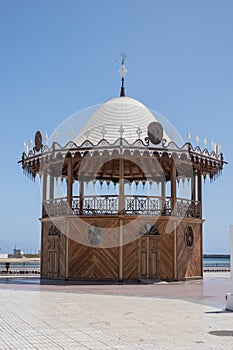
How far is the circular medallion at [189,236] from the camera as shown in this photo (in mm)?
27250

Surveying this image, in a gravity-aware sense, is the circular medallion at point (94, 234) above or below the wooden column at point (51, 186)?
below

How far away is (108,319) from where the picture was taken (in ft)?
39.1

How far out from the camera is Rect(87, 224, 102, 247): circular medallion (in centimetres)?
2556

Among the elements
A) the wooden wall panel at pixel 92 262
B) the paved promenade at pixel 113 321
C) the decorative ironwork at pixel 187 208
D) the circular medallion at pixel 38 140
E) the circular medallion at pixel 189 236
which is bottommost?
the paved promenade at pixel 113 321

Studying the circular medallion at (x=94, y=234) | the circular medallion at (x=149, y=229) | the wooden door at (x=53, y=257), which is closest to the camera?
the circular medallion at (x=94, y=234)

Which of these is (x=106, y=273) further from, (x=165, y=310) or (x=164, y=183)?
(x=165, y=310)

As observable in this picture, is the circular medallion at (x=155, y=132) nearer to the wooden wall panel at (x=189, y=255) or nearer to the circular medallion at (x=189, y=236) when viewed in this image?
the wooden wall panel at (x=189, y=255)

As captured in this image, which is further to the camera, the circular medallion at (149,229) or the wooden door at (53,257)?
the wooden door at (53,257)

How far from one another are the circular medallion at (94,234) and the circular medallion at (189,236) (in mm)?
4620

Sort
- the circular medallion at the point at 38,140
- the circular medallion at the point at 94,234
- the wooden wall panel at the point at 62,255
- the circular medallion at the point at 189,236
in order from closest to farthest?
the circular medallion at the point at 94,234 < the wooden wall panel at the point at 62,255 < the circular medallion at the point at 189,236 < the circular medallion at the point at 38,140

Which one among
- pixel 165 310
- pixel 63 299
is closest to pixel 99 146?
pixel 63 299

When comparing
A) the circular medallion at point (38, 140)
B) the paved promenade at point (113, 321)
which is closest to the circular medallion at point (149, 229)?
the circular medallion at point (38, 140)

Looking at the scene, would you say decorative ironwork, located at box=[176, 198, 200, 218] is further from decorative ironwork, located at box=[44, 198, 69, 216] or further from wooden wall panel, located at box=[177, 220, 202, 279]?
decorative ironwork, located at box=[44, 198, 69, 216]

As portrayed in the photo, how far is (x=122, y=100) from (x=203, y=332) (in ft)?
65.8
